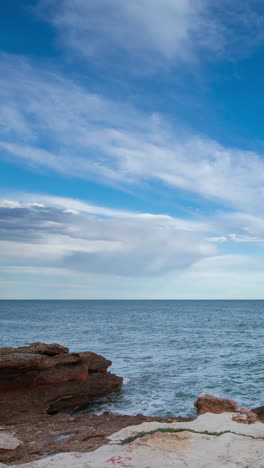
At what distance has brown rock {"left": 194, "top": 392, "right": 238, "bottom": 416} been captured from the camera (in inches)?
624

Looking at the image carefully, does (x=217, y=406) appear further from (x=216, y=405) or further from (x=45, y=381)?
(x=45, y=381)

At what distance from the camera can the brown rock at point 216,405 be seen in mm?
15844

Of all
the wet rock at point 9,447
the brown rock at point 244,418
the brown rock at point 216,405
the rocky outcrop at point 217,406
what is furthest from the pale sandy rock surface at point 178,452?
the brown rock at point 216,405

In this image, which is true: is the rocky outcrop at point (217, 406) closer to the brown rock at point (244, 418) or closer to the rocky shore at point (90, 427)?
the rocky shore at point (90, 427)

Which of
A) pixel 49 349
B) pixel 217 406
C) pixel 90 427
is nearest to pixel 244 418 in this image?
pixel 217 406

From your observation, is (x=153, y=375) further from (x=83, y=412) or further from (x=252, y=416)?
(x=252, y=416)

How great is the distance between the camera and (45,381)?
64.6 ft

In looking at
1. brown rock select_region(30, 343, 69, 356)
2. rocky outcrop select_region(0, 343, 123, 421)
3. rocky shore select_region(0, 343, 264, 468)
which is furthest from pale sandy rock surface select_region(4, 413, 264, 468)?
brown rock select_region(30, 343, 69, 356)

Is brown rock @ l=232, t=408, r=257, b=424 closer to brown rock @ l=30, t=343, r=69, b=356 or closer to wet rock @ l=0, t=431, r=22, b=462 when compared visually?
wet rock @ l=0, t=431, r=22, b=462

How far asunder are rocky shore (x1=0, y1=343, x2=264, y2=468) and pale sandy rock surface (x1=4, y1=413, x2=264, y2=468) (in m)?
0.02

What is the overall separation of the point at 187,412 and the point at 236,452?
10.4 metres

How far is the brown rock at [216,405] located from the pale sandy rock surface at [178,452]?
146 inches

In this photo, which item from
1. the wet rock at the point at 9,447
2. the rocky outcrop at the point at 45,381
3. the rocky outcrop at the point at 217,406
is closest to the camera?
the wet rock at the point at 9,447

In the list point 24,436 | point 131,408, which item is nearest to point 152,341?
point 131,408
